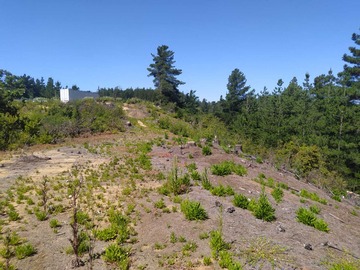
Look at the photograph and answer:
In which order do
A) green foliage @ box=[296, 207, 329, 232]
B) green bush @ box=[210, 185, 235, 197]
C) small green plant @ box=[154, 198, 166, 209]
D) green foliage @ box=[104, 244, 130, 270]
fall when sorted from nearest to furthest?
1. green foliage @ box=[104, 244, 130, 270]
2. green foliage @ box=[296, 207, 329, 232]
3. small green plant @ box=[154, 198, 166, 209]
4. green bush @ box=[210, 185, 235, 197]

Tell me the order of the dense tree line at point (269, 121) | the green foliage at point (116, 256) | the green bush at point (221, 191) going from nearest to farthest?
the green foliage at point (116, 256) < the green bush at point (221, 191) < the dense tree line at point (269, 121)

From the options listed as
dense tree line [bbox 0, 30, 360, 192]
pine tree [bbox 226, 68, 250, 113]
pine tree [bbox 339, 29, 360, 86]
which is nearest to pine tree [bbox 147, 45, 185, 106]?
dense tree line [bbox 0, 30, 360, 192]

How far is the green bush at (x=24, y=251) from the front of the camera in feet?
14.2

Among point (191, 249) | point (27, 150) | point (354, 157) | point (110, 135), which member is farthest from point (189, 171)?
point (354, 157)

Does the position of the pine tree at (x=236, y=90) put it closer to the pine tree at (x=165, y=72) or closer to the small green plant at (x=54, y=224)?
the pine tree at (x=165, y=72)

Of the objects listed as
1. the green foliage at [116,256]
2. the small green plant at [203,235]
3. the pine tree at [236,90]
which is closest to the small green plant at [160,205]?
the small green plant at [203,235]

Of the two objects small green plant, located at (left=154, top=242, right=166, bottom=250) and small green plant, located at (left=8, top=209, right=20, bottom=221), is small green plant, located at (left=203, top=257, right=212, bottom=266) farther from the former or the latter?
small green plant, located at (left=8, top=209, right=20, bottom=221)

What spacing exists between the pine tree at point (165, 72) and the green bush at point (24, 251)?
35026mm

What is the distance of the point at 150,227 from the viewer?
5512mm

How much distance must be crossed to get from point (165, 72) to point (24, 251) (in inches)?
1458

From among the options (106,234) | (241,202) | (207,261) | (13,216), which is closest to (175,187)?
(241,202)

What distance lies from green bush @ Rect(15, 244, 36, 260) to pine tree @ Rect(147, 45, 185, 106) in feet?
115

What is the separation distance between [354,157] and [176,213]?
23862 mm

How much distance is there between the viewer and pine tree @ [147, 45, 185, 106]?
39.1 meters
